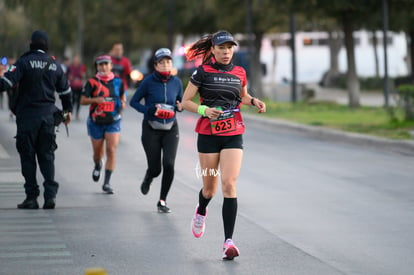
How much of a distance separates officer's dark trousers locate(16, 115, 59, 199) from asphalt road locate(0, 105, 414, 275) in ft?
0.93

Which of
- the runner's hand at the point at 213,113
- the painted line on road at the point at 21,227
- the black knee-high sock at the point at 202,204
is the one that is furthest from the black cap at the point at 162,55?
the runner's hand at the point at 213,113

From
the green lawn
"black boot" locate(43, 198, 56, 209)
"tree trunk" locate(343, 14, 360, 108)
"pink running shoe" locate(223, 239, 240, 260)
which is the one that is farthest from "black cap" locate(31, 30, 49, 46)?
"tree trunk" locate(343, 14, 360, 108)

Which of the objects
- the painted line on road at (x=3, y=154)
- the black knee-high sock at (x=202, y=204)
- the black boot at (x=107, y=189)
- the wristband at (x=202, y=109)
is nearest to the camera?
the wristband at (x=202, y=109)

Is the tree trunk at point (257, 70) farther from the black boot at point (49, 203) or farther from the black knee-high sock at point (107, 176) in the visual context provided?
the black boot at point (49, 203)

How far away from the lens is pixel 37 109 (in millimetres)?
11297

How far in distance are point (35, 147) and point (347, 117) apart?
56.0ft

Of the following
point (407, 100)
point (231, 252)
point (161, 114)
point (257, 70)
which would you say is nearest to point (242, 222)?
point (161, 114)

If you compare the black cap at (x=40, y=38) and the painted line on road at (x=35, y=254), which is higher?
the black cap at (x=40, y=38)

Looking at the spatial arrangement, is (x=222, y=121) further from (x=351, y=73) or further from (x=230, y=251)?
(x=351, y=73)

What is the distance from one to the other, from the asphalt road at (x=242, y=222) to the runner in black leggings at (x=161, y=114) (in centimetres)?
53

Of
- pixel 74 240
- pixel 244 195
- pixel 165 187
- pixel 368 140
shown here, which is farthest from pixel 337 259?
pixel 368 140

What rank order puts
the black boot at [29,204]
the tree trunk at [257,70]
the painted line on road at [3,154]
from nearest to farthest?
the black boot at [29,204], the painted line on road at [3,154], the tree trunk at [257,70]

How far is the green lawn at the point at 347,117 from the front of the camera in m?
22.2

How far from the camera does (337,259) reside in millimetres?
8523
